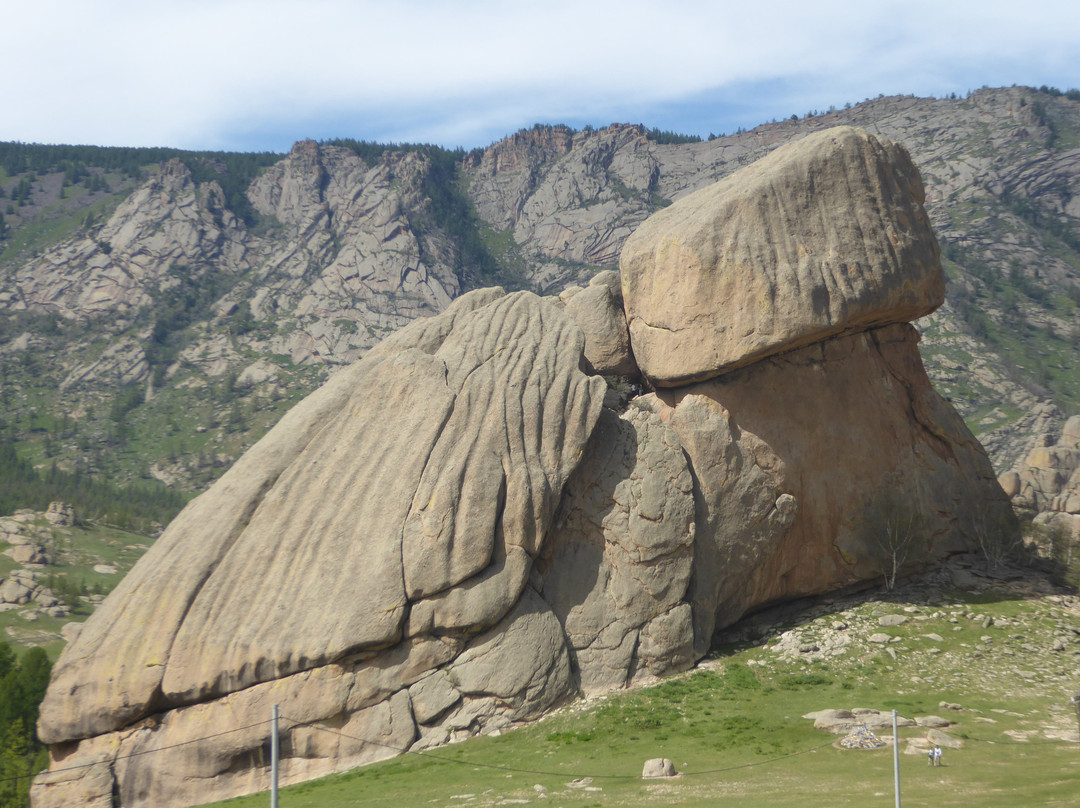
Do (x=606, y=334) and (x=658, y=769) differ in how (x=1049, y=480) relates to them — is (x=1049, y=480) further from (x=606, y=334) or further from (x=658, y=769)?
(x=658, y=769)

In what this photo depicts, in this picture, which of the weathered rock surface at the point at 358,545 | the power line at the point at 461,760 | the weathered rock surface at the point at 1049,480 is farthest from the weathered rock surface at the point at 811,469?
the weathered rock surface at the point at 1049,480

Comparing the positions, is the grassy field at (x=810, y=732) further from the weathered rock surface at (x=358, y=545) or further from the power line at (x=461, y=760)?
the weathered rock surface at (x=358, y=545)

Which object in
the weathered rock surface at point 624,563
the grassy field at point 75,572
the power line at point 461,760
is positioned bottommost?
the grassy field at point 75,572

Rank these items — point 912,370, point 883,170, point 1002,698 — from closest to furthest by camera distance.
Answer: point 1002,698 < point 883,170 < point 912,370

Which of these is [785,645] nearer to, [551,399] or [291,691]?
[551,399]

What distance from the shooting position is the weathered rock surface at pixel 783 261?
114 feet

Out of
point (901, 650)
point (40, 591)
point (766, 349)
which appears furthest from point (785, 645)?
point (40, 591)

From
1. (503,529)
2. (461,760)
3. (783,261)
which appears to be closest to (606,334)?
(783,261)

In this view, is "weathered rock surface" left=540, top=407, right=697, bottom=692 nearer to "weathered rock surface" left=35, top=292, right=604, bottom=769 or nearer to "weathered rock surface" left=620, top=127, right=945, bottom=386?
"weathered rock surface" left=35, top=292, right=604, bottom=769

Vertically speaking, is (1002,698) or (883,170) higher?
(883,170)

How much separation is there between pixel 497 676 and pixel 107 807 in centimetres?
1233

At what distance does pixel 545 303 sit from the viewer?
38.4m

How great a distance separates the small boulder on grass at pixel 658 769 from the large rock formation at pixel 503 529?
583 cm

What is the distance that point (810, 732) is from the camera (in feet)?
92.1
